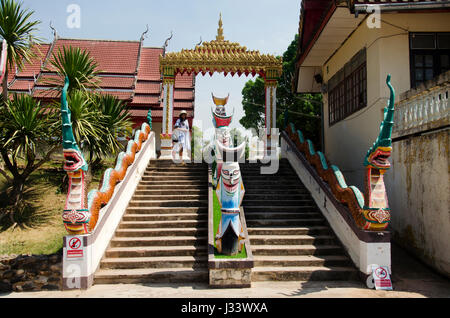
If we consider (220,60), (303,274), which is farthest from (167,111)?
(303,274)

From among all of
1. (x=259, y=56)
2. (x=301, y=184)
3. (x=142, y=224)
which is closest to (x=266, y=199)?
(x=301, y=184)

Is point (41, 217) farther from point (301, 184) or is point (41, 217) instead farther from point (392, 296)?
point (392, 296)

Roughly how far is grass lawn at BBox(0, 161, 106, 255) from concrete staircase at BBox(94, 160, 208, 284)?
7.08 ft

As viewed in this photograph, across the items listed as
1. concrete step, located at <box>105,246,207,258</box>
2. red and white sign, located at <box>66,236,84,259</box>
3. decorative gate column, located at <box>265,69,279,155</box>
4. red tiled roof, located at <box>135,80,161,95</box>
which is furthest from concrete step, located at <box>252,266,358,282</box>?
red tiled roof, located at <box>135,80,161,95</box>

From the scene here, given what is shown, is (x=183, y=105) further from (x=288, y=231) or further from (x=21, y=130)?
(x=288, y=231)

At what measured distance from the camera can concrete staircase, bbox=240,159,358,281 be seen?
6605mm

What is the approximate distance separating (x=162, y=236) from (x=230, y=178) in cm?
226

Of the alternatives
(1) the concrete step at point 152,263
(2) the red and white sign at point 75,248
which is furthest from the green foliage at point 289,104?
(2) the red and white sign at point 75,248

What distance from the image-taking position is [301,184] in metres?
10.1

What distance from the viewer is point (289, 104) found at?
24.7 metres

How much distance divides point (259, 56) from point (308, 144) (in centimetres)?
429

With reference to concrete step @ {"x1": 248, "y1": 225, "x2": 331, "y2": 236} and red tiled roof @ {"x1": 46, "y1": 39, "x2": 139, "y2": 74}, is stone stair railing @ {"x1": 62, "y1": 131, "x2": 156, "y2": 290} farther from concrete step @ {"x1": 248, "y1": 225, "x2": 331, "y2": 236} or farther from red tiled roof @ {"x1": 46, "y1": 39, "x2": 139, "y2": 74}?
red tiled roof @ {"x1": 46, "y1": 39, "x2": 139, "y2": 74}

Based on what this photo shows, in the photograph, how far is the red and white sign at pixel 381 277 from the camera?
20.0 ft

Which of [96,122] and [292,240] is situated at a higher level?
[96,122]
